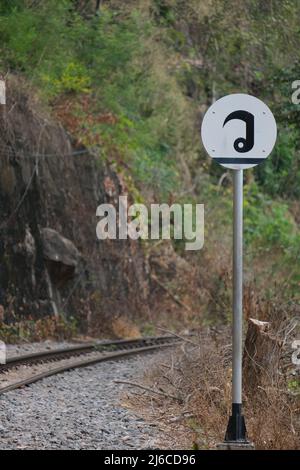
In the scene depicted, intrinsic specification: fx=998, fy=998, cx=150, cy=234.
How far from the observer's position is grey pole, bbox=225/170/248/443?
7.71 meters

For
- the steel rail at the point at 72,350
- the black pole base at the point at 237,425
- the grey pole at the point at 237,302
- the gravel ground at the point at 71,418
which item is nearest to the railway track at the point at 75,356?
the steel rail at the point at 72,350

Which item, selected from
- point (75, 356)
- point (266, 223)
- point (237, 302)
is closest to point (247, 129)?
point (237, 302)

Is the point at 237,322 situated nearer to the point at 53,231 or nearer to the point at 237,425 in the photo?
the point at 237,425

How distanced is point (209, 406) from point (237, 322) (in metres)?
2.23

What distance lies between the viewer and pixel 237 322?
770 centimetres

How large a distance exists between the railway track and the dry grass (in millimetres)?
1473

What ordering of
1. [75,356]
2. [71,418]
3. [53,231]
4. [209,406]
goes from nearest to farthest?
[71,418] < [209,406] < [75,356] < [53,231]

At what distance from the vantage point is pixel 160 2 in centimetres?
2530

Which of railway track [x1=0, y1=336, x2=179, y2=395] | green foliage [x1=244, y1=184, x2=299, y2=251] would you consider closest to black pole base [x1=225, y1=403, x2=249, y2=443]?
railway track [x1=0, y1=336, x2=179, y2=395]

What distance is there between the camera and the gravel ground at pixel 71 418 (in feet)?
26.9


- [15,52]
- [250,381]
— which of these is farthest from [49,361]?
[15,52]

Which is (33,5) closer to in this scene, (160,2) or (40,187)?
(40,187)

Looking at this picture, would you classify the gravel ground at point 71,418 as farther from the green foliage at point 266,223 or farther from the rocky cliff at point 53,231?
the green foliage at point 266,223

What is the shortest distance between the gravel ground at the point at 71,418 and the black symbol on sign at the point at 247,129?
2.51 m
